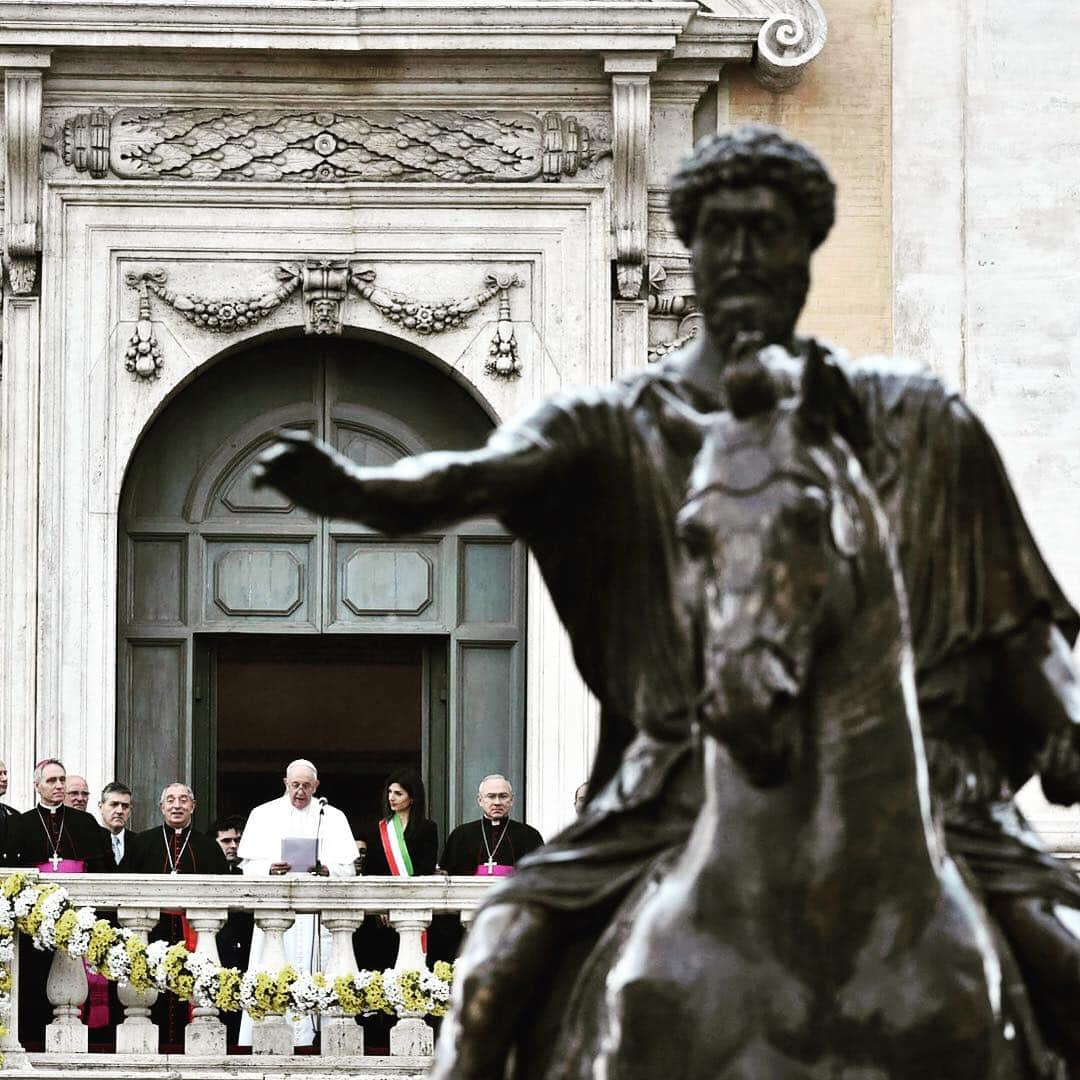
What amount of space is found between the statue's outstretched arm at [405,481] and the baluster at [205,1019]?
1154 centimetres

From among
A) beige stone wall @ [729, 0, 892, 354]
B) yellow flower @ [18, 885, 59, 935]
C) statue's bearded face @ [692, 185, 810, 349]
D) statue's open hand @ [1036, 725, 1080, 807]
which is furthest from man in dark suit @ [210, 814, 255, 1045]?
statue's open hand @ [1036, 725, 1080, 807]

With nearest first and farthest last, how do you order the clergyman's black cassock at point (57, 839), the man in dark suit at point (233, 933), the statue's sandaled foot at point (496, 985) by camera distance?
1. the statue's sandaled foot at point (496, 985)
2. the clergyman's black cassock at point (57, 839)
3. the man in dark suit at point (233, 933)

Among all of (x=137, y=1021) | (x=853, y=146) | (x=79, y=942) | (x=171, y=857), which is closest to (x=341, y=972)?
(x=171, y=857)

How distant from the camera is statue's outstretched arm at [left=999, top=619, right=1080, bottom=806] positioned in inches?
233

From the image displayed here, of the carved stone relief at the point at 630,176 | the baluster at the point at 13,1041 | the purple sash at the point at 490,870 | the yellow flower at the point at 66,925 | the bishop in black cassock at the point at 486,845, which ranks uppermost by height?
the carved stone relief at the point at 630,176

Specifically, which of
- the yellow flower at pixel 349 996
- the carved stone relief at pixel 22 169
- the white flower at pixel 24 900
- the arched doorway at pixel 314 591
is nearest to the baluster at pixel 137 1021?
the white flower at pixel 24 900

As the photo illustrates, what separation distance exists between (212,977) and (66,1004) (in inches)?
40.6

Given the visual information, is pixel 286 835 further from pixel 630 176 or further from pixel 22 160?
pixel 630 176

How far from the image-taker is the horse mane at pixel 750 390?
17.5ft

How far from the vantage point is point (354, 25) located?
20.3m

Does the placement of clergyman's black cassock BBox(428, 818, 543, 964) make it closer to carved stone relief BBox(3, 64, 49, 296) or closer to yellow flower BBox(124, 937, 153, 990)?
yellow flower BBox(124, 937, 153, 990)

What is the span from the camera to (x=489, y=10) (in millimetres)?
20422

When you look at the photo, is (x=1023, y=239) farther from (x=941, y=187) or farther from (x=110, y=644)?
(x=110, y=644)

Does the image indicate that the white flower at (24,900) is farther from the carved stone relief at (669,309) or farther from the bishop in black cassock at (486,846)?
the carved stone relief at (669,309)
